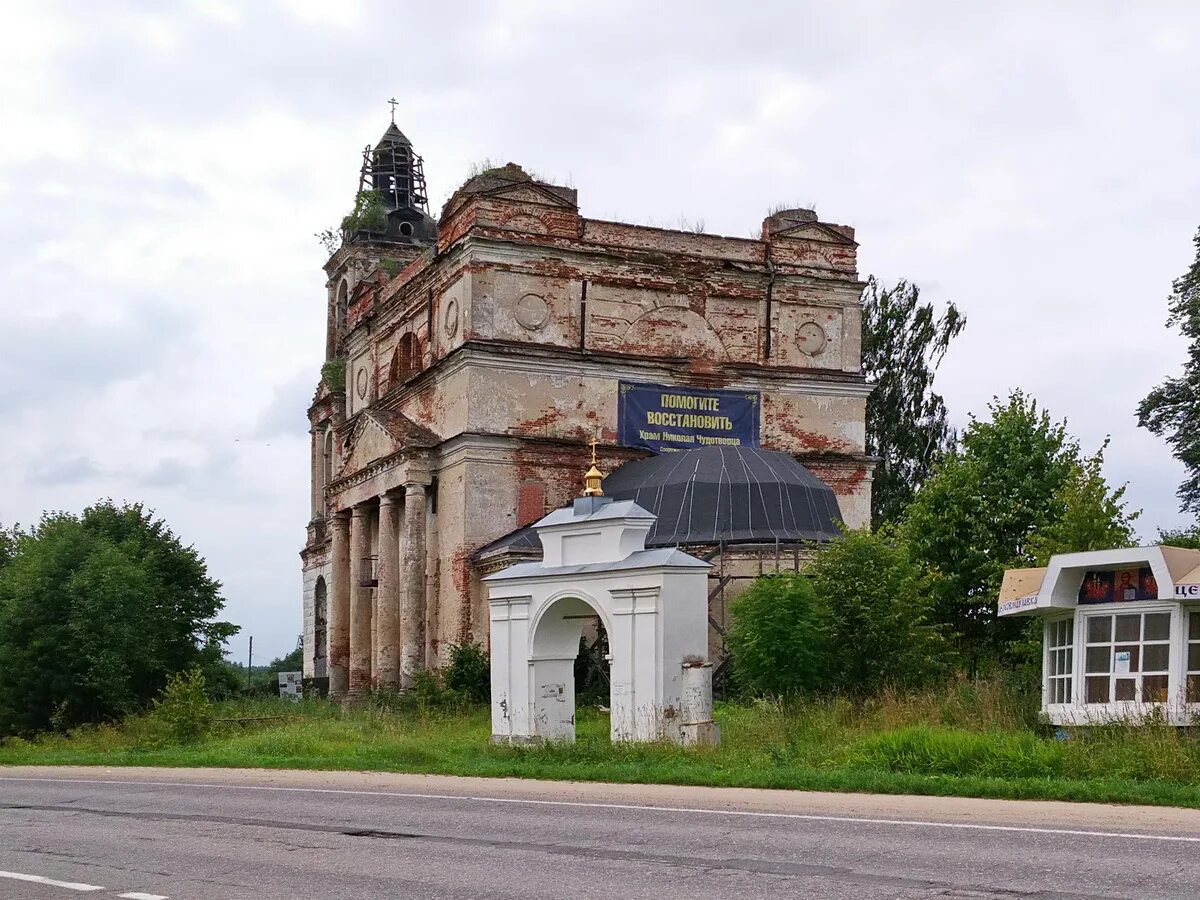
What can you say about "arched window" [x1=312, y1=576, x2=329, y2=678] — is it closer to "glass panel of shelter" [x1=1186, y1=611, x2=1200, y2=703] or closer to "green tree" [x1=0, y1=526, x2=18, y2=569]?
"green tree" [x1=0, y1=526, x2=18, y2=569]

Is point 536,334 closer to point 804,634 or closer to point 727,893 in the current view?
point 804,634

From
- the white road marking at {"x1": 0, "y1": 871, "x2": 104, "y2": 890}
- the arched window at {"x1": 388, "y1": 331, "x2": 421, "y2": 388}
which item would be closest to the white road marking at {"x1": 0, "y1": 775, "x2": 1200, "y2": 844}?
the white road marking at {"x1": 0, "y1": 871, "x2": 104, "y2": 890}

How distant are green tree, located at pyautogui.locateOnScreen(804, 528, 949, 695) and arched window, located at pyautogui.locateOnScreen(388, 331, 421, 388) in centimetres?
2018

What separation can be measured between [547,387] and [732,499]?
674 centimetres

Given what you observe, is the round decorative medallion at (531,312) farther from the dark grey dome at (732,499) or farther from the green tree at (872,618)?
the green tree at (872,618)

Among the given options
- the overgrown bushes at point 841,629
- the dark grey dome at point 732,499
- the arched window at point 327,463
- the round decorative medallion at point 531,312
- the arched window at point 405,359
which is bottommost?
the overgrown bushes at point 841,629

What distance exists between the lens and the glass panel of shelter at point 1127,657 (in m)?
17.3

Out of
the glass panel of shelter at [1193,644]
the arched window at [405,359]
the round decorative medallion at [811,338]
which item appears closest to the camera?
the glass panel of shelter at [1193,644]

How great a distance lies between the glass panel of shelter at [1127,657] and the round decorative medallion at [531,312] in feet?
77.1

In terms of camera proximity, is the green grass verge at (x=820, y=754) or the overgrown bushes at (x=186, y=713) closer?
the green grass verge at (x=820, y=754)

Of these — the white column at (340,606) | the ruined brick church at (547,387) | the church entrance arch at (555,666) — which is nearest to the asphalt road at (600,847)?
the church entrance arch at (555,666)

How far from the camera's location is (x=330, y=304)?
6203 cm

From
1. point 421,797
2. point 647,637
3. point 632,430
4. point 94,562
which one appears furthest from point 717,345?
point 421,797

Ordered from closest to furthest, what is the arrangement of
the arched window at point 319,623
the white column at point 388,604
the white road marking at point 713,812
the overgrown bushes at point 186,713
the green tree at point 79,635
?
the white road marking at point 713,812
the overgrown bushes at point 186,713
the green tree at point 79,635
the white column at point 388,604
the arched window at point 319,623
